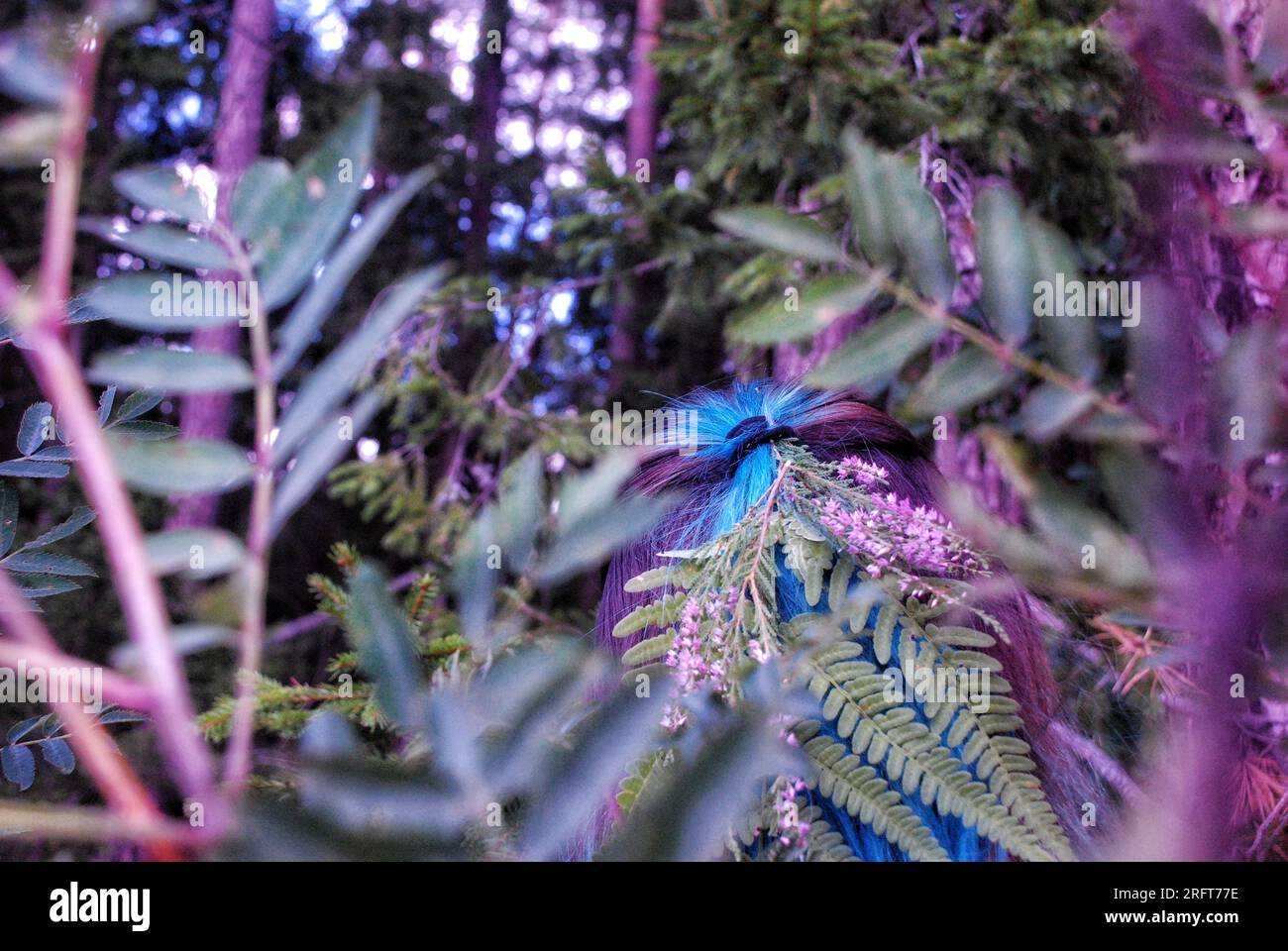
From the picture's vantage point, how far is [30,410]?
1024 mm

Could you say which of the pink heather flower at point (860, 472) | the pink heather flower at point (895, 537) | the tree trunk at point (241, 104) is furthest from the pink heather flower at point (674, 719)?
the tree trunk at point (241, 104)

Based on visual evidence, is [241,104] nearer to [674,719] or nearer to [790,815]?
[674,719]

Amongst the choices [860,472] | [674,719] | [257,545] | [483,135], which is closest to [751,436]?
[860,472]

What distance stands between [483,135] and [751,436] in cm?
761

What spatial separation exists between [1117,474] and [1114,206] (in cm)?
271

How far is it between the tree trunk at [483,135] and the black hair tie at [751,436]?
6445 mm

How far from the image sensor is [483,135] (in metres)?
8.02

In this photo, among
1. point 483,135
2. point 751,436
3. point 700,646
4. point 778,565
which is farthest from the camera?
point 483,135

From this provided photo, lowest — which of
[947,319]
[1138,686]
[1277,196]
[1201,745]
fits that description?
[1138,686]

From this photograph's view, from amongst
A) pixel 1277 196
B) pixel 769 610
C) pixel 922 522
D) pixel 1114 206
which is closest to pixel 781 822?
pixel 769 610

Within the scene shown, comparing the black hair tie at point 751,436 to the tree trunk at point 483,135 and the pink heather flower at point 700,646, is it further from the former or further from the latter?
the tree trunk at point 483,135

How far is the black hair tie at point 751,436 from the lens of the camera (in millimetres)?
1173

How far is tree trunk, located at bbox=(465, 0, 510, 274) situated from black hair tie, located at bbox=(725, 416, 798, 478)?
644 centimetres
